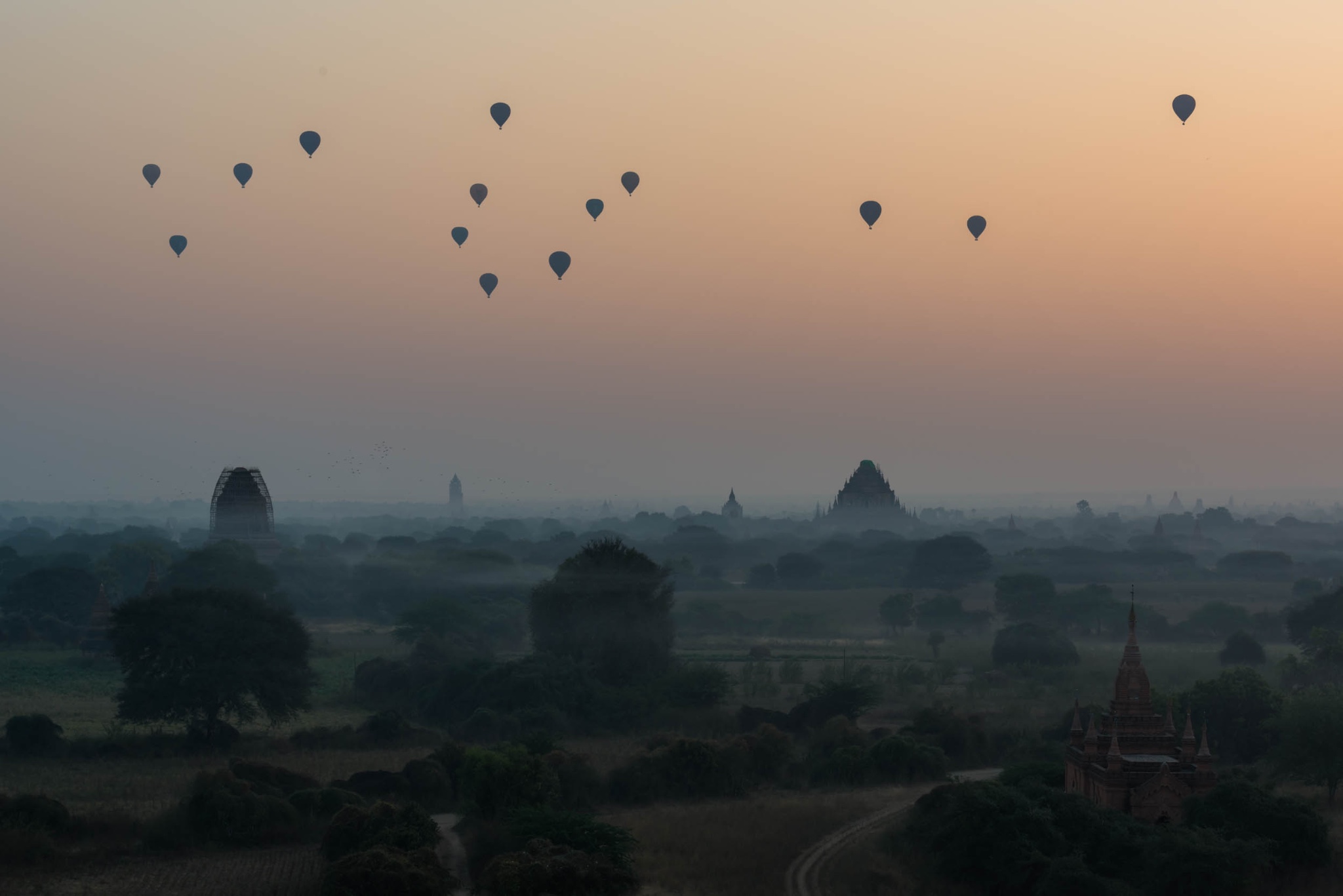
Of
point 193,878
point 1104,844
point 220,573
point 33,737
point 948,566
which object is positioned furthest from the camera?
point 948,566

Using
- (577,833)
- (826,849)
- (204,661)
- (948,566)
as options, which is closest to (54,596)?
(204,661)

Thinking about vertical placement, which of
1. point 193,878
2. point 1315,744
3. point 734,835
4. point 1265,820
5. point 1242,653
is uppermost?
point 1242,653

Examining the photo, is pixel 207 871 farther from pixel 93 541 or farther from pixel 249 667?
pixel 93 541

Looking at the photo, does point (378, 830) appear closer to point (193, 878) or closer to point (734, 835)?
point (193, 878)

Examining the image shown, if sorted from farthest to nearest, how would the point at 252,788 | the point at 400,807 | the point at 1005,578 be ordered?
the point at 1005,578, the point at 252,788, the point at 400,807

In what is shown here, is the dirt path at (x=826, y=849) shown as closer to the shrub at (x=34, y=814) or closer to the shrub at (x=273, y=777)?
the shrub at (x=273, y=777)

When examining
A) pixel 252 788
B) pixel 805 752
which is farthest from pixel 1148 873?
pixel 252 788
